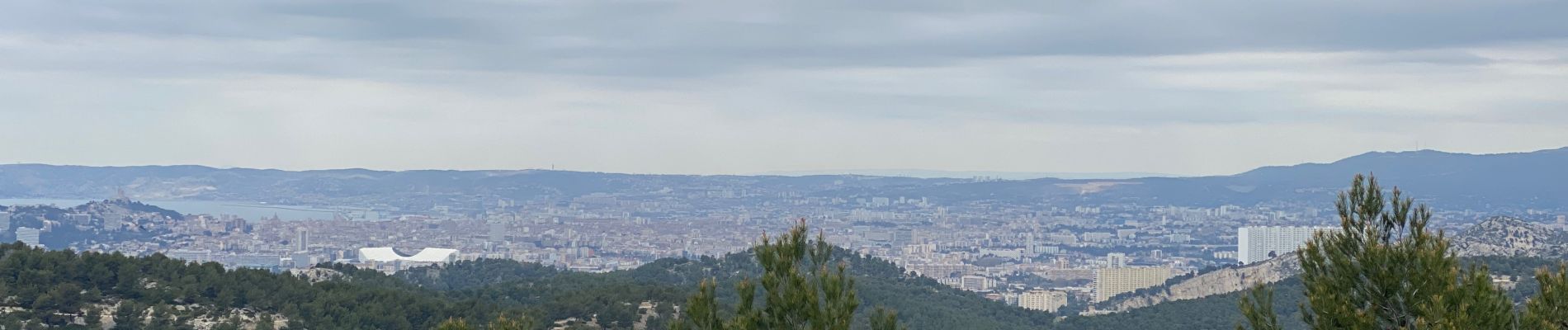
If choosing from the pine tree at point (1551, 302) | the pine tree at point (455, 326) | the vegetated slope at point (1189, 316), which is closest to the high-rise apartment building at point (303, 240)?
the vegetated slope at point (1189, 316)

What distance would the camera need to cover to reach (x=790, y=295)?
47.2ft

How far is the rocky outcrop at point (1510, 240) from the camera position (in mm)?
72062

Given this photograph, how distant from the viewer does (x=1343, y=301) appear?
11.8m

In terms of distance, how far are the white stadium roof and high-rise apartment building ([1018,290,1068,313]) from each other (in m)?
54.1

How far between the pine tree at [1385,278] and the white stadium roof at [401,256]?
401 feet

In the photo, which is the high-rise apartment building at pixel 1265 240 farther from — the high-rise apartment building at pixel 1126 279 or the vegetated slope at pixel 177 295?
the vegetated slope at pixel 177 295

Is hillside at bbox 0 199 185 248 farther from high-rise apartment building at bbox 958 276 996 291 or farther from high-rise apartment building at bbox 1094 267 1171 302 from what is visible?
high-rise apartment building at bbox 1094 267 1171 302

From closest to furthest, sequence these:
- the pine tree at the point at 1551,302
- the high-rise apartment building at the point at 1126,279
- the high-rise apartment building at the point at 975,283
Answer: the pine tree at the point at 1551,302 < the high-rise apartment building at the point at 1126,279 < the high-rise apartment building at the point at 975,283

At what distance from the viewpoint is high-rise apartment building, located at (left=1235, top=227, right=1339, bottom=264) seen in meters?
153

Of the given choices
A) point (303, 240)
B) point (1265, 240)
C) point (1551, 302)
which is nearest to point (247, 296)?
point (1551, 302)

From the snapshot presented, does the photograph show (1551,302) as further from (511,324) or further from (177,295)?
(177,295)

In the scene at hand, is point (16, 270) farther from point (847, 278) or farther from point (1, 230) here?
point (1, 230)

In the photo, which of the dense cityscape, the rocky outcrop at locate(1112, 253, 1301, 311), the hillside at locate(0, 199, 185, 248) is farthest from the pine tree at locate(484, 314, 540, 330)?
the hillside at locate(0, 199, 185, 248)

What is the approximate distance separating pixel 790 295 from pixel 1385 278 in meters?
5.15
